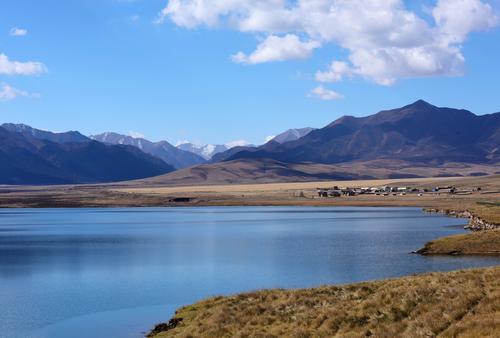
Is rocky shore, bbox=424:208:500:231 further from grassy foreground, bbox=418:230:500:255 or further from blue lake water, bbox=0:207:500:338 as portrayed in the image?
grassy foreground, bbox=418:230:500:255

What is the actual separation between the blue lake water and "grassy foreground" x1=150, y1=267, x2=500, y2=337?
6.83 meters

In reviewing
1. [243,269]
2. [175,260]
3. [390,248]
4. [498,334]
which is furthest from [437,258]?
[498,334]

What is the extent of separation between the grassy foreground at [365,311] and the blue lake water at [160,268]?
683cm

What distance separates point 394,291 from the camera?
97.0ft

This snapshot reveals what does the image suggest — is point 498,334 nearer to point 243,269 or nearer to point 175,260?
point 243,269

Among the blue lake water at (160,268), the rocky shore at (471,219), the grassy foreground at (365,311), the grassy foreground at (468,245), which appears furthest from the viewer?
the rocky shore at (471,219)

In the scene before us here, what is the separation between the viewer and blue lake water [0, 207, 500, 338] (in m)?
42.8

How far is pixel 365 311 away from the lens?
88.9ft

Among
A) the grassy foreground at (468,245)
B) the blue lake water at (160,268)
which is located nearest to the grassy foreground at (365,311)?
the blue lake water at (160,268)

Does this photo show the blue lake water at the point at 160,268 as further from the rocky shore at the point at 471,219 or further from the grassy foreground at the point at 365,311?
the grassy foreground at the point at 365,311

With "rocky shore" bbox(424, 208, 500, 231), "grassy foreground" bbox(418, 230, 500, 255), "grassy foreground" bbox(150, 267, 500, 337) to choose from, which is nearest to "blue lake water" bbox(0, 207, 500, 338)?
"grassy foreground" bbox(418, 230, 500, 255)

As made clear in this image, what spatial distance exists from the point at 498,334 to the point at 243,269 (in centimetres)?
4353

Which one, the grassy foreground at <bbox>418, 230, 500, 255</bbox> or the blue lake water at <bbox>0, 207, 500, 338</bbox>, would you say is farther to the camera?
the grassy foreground at <bbox>418, 230, 500, 255</bbox>

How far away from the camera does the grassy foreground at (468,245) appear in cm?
6919
